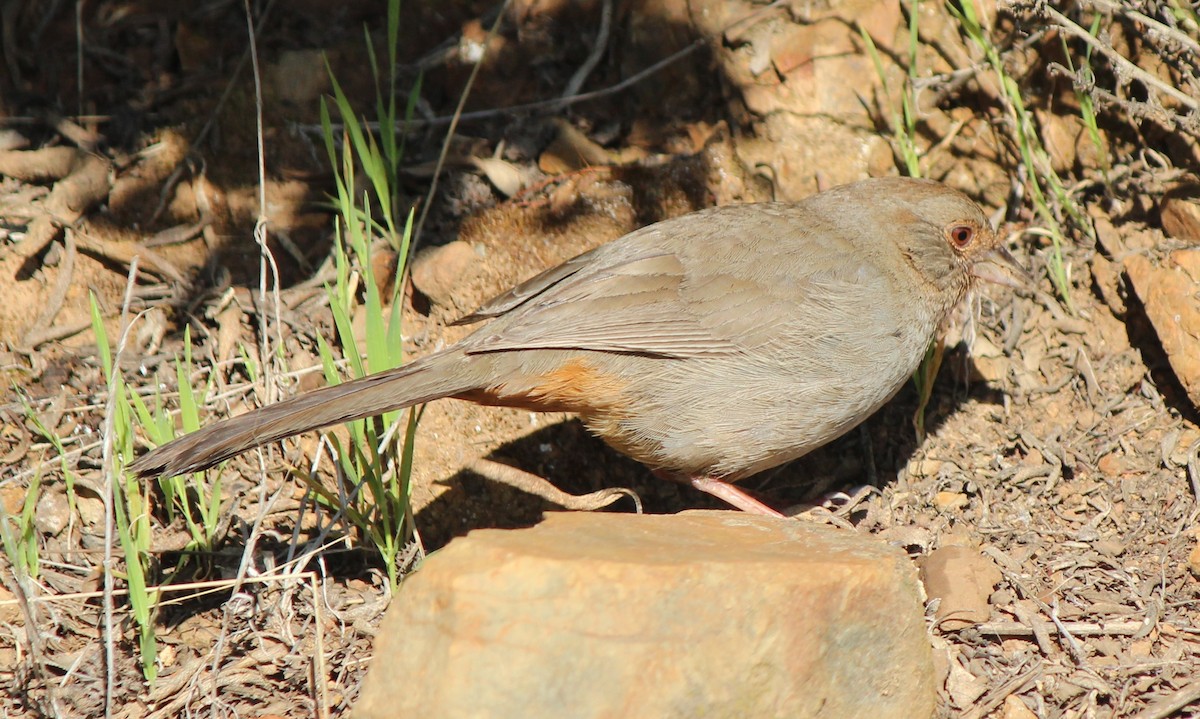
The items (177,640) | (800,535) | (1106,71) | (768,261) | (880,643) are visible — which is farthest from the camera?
(1106,71)

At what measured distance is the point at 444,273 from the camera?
472 cm

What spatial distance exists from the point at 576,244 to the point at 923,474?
6.03 ft

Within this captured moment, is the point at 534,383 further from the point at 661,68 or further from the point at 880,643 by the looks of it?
the point at 661,68

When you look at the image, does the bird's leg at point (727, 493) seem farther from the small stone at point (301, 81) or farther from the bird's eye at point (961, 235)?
the small stone at point (301, 81)

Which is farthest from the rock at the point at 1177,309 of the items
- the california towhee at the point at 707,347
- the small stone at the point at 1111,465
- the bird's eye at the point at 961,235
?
the california towhee at the point at 707,347

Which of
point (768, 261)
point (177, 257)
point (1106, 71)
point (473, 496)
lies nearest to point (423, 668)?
point (473, 496)

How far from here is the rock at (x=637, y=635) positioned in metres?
2.60

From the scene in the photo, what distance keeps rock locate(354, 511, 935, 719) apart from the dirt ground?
0.55 metres

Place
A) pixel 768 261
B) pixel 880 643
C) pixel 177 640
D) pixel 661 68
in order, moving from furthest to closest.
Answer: pixel 661 68, pixel 768 261, pixel 177 640, pixel 880 643

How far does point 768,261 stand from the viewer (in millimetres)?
4055

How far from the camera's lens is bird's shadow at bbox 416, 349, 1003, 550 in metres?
4.51

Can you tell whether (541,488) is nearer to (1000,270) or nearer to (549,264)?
(549,264)

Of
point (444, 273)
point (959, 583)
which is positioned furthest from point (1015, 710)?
point (444, 273)

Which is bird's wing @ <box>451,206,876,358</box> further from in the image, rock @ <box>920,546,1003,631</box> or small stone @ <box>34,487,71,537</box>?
small stone @ <box>34,487,71,537</box>
